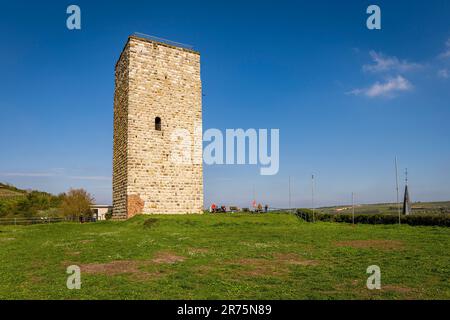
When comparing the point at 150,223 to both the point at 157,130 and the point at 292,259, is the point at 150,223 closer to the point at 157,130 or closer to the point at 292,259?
the point at 157,130

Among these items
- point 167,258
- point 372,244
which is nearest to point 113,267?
point 167,258

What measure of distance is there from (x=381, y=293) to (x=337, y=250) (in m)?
5.94

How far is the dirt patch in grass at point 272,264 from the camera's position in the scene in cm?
925

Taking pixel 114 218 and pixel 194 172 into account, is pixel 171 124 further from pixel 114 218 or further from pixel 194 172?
pixel 114 218

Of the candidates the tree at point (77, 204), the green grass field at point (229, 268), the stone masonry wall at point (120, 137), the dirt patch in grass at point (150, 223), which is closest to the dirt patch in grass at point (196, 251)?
the green grass field at point (229, 268)

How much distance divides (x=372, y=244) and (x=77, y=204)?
38.7 m

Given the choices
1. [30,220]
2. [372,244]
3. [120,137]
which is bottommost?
[30,220]

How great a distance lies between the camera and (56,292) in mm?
7234

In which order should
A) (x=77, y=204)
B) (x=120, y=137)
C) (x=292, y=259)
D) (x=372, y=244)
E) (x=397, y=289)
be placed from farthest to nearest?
(x=77, y=204) → (x=120, y=137) → (x=372, y=244) → (x=292, y=259) → (x=397, y=289)

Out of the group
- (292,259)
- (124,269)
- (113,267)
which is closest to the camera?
(124,269)

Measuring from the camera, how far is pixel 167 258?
37.8 feet

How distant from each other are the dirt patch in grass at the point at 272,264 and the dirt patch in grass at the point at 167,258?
191 centimetres
